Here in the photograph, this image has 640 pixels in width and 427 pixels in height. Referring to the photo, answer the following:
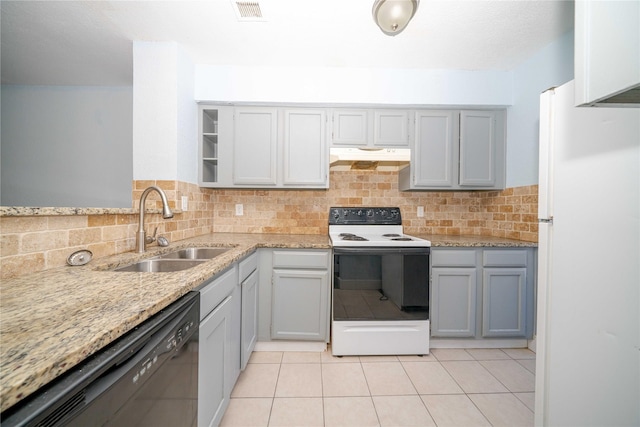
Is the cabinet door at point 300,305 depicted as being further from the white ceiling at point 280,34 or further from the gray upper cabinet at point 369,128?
the white ceiling at point 280,34

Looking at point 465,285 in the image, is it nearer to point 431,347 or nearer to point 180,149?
point 431,347

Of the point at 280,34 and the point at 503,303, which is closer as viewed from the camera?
the point at 280,34

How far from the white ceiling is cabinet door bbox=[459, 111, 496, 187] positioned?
48 centimetres

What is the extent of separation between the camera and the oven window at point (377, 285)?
1.97 meters

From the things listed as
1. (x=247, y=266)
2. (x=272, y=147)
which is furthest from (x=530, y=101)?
(x=247, y=266)

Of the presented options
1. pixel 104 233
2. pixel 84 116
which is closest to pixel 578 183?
pixel 104 233

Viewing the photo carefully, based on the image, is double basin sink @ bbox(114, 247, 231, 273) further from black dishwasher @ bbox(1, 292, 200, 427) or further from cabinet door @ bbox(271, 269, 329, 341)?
cabinet door @ bbox(271, 269, 329, 341)

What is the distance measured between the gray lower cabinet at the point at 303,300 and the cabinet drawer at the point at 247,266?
0.59 feet

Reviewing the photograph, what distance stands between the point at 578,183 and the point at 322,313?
1.73m

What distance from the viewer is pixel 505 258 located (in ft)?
6.94

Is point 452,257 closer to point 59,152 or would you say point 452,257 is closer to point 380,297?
point 380,297

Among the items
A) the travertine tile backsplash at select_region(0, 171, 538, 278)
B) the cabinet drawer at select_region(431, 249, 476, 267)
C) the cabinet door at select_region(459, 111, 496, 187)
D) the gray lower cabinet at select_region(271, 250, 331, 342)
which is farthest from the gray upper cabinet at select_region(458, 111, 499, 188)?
the gray lower cabinet at select_region(271, 250, 331, 342)

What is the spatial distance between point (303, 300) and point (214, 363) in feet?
3.03

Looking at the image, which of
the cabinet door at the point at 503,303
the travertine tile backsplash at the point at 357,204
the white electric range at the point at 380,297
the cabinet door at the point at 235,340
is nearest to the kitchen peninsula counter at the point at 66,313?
the cabinet door at the point at 235,340
